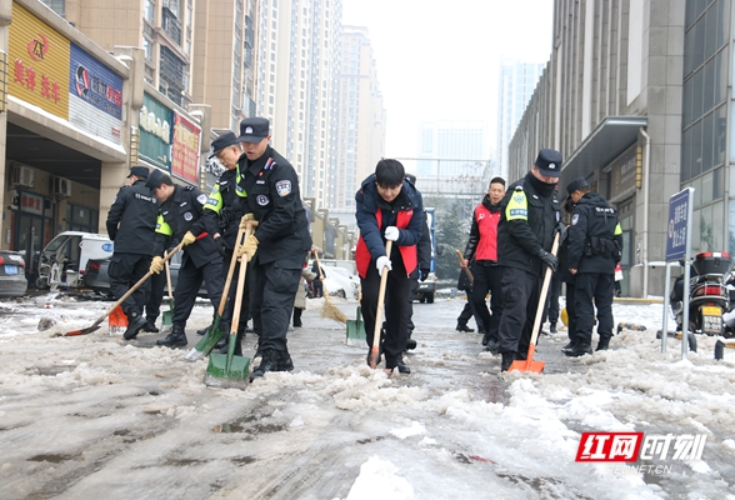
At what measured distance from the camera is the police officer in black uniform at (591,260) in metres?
8.19

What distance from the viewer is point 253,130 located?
18.9 ft

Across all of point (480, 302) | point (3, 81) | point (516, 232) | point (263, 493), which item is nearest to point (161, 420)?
point (263, 493)

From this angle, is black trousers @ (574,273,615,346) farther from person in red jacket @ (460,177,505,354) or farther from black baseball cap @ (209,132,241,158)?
black baseball cap @ (209,132,241,158)

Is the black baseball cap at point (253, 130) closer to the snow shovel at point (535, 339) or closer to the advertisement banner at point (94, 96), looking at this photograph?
the snow shovel at point (535, 339)

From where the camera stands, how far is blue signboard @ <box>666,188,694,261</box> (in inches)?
297

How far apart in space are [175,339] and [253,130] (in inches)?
109

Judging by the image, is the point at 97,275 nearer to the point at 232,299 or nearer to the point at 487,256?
the point at 487,256

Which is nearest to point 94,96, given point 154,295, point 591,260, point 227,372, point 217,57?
point 154,295

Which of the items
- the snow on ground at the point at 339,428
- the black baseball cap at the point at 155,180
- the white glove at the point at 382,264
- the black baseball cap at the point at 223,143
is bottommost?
the snow on ground at the point at 339,428

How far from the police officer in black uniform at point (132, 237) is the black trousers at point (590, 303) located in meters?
4.59

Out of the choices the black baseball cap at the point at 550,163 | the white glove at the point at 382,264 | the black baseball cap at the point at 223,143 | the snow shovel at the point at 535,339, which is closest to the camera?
the white glove at the point at 382,264

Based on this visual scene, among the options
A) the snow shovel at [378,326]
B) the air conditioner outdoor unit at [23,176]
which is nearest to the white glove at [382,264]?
the snow shovel at [378,326]

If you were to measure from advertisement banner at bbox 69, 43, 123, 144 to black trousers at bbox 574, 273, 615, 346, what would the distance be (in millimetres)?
16027

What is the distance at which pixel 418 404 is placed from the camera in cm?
468
